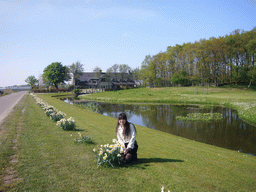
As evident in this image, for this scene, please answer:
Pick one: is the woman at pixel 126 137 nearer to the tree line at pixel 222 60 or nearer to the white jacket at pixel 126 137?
the white jacket at pixel 126 137

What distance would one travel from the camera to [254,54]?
4906cm

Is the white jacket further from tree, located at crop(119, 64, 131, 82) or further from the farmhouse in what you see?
tree, located at crop(119, 64, 131, 82)

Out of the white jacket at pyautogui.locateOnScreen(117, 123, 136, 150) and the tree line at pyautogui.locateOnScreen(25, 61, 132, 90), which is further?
the tree line at pyautogui.locateOnScreen(25, 61, 132, 90)

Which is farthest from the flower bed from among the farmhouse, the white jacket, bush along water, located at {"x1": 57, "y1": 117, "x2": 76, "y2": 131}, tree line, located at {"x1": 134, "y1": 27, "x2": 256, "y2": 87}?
the farmhouse

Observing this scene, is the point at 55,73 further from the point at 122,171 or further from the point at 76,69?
the point at 122,171

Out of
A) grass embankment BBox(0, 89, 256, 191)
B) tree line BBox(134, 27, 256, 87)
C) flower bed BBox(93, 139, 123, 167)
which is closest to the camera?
grass embankment BBox(0, 89, 256, 191)

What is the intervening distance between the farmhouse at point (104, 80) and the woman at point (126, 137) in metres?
89.2

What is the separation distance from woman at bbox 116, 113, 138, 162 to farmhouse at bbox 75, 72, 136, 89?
89.2 meters

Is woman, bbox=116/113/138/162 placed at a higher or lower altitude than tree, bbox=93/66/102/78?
lower

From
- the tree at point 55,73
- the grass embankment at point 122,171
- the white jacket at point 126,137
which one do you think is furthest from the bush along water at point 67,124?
the tree at point 55,73

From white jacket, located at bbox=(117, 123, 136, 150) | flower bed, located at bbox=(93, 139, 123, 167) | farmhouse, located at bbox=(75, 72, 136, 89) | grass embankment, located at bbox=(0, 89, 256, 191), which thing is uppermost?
farmhouse, located at bbox=(75, 72, 136, 89)

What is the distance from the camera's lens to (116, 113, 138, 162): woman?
580cm

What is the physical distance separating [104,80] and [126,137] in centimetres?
9070

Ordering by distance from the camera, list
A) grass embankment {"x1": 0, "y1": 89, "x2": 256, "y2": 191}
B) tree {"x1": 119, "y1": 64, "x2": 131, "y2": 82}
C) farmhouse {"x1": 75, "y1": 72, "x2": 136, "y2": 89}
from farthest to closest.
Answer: tree {"x1": 119, "y1": 64, "x2": 131, "y2": 82}, farmhouse {"x1": 75, "y1": 72, "x2": 136, "y2": 89}, grass embankment {"x1": 0, "y1": 89, "x2": 256, "y2": 191}
